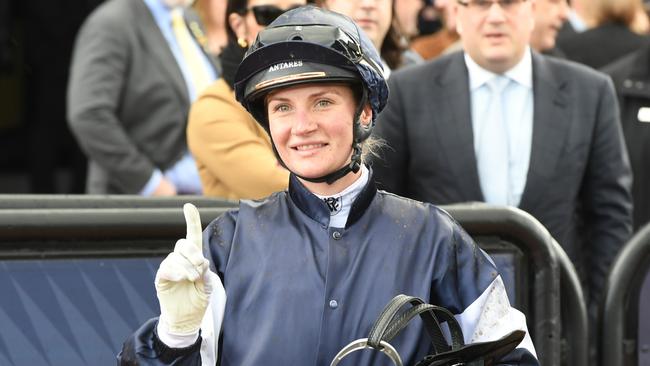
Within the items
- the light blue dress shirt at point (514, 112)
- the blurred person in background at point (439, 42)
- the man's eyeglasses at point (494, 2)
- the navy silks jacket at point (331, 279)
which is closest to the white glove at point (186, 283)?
the navy silks jacket at point (331, 279)

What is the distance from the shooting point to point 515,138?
598 cm

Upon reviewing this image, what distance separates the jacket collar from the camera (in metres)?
3.80

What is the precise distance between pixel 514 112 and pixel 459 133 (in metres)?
0.27

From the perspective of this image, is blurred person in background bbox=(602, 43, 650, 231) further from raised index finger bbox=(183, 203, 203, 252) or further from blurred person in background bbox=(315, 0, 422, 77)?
raised index finger bbox=(183, 203, 203, 252)

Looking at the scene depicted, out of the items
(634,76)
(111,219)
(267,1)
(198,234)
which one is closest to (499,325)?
(198,234)

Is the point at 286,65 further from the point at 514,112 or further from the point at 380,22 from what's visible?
the point at 380,22

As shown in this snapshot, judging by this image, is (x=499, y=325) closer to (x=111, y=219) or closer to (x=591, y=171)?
(x=111, y=219)

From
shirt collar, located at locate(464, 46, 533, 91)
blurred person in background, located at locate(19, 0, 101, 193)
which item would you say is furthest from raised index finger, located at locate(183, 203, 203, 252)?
blurred person in background, located at locate(19, 0, 101, 193)

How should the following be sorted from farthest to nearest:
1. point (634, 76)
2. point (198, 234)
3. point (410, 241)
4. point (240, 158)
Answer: point (634, 76)
point (240, 158)
point (410, 241)
point (198, 234)

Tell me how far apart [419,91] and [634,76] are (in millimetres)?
1748

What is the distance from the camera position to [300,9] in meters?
3.91

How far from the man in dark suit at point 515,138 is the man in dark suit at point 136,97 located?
166cm

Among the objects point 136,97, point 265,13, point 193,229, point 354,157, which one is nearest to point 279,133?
point 354,157

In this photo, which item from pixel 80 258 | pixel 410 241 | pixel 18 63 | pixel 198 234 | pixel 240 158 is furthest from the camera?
pixel 18 63
